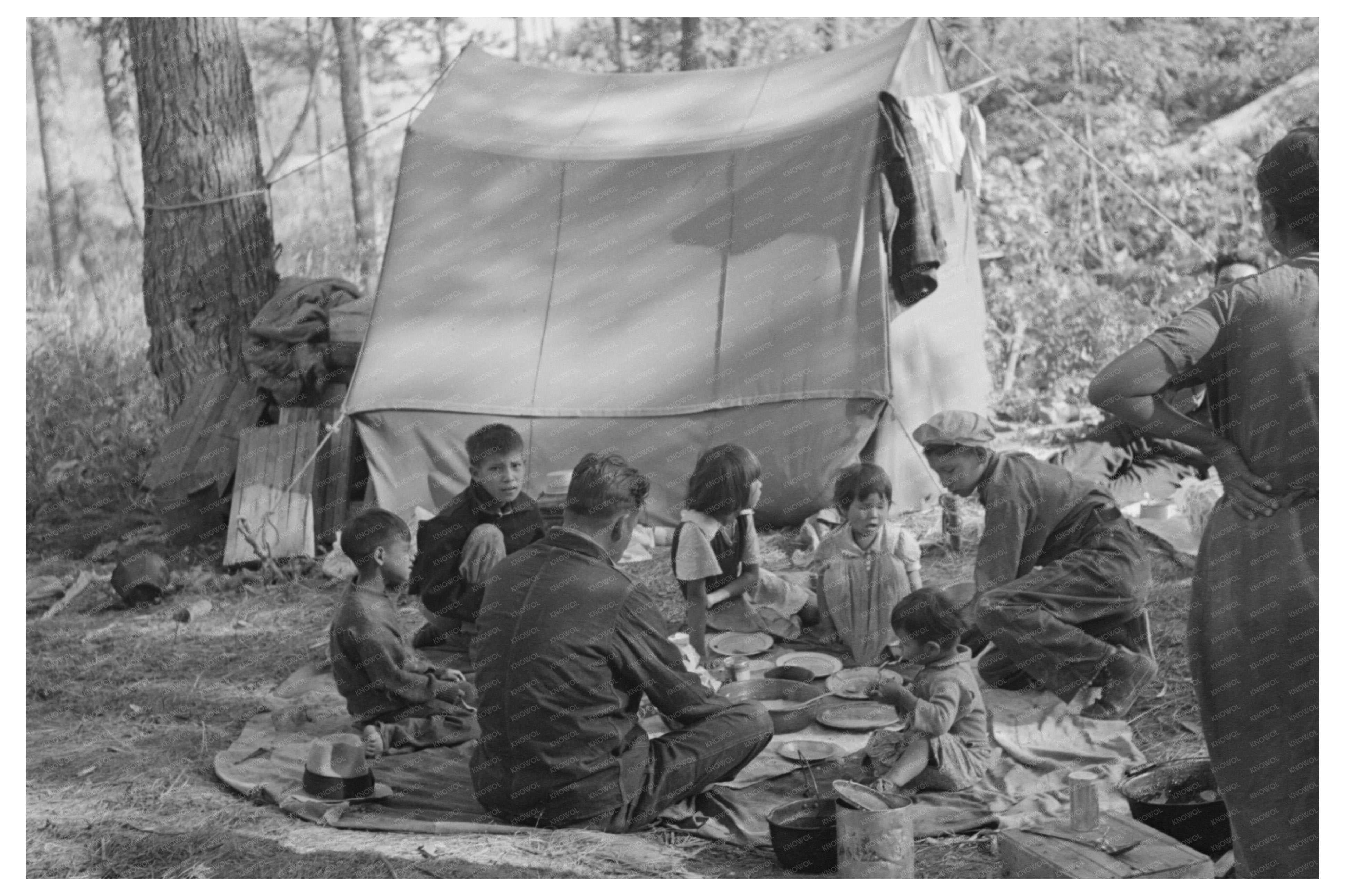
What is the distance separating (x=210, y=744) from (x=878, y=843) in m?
2.58

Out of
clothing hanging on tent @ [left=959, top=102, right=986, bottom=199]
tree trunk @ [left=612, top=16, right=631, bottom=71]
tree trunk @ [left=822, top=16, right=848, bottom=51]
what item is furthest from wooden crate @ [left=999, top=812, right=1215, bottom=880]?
tree trunk @ [left=612, top=16, right=631, bottom=71]

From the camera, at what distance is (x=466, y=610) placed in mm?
5203

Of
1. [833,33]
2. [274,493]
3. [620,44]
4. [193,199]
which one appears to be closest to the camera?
[274,493]

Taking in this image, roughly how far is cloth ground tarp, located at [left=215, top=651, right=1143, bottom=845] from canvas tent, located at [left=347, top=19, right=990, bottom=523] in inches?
105

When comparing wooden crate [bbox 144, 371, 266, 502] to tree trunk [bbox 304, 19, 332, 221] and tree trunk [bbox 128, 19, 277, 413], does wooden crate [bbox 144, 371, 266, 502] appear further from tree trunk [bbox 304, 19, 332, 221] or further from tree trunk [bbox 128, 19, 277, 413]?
tree trunk [bbox 304, 19, 332, 221]

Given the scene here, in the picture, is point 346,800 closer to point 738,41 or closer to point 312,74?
point 738,41

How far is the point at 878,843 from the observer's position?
3127mm

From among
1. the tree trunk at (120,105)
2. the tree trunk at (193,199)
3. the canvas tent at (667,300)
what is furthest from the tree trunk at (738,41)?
the tree trunk at (193,199)

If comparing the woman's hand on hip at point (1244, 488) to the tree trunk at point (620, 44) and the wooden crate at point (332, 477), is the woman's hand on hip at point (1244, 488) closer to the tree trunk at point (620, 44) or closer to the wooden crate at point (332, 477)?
the wooden crate at point (332, 477)

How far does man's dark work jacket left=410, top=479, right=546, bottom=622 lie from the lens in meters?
5.20

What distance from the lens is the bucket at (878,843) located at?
3.12 meters

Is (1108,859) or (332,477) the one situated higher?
(332,477)

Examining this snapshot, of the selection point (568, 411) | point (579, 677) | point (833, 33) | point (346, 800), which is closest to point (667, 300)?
point (568, 411)

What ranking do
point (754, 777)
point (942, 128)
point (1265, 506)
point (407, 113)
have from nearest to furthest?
point (1265, 506)
point (754, 777)
point (942, 128)
point (407, 113)
